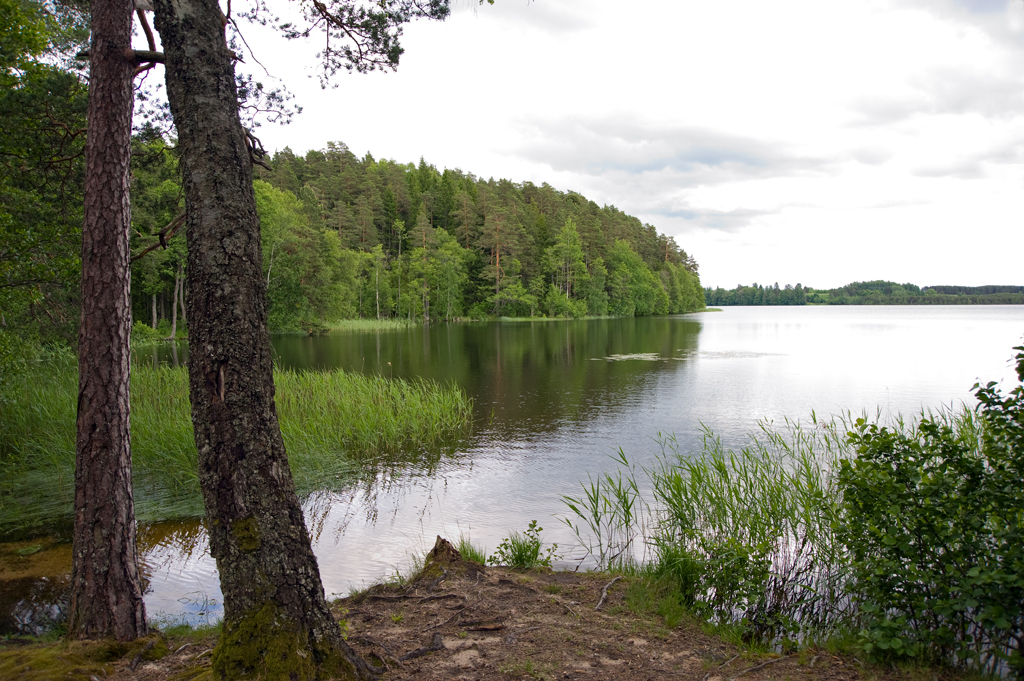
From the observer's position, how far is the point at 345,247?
63125mm

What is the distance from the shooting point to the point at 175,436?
31.3 feet

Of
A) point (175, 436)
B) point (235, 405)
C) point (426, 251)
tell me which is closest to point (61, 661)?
point (235, 405)

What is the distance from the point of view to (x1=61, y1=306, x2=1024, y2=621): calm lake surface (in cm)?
695

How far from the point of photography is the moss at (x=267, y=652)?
2.75 m

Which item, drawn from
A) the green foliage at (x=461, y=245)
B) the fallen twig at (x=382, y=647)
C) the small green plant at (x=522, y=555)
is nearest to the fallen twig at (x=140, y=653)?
the fallen twig at (x=382, y=647)

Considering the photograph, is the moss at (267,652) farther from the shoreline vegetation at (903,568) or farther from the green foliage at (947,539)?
the green foliage at (947,539)

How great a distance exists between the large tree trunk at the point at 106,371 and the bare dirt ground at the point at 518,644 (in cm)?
49

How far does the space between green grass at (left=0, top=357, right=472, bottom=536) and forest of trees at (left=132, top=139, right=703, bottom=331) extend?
3113 centimetres

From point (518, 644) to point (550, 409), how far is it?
12003mm

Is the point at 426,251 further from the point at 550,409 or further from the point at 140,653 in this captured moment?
the point at 140,653

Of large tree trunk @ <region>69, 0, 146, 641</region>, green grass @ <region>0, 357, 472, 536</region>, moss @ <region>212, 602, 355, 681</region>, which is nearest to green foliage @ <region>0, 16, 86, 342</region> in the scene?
green grass @ <region>0, 357, 472, 536</region>

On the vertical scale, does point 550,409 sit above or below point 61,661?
below

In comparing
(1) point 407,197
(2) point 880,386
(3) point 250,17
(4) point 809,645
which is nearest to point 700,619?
(4) point 809,645

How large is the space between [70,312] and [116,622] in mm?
11834
